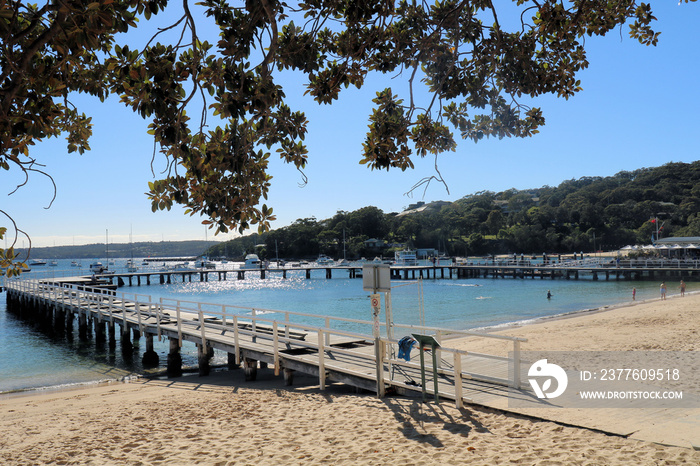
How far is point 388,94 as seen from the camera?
5.73 meters

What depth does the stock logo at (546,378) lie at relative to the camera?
692cm

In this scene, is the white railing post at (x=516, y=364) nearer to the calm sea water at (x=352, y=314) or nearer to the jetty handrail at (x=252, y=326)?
the jetty handrail at (x=252, y=326)

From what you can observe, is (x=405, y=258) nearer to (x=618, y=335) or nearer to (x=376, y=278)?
(x=618, y=335)

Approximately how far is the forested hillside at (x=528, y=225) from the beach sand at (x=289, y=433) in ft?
288

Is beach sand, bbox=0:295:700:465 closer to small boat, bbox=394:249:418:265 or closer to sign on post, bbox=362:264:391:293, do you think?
sign on post, bbox=362:264:391:293

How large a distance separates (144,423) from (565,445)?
6.28 meters

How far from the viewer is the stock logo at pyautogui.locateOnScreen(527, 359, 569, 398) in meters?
6.92

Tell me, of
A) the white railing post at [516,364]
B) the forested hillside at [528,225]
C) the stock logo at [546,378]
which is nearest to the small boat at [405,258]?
the forested hillside at [528,225]

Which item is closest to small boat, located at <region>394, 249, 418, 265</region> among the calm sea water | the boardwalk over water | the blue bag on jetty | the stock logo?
the calm sea water

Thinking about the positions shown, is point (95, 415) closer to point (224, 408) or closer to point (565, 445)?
point (224, 408)

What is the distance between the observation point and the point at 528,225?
107 m

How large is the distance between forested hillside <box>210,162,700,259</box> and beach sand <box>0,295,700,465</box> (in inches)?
3450

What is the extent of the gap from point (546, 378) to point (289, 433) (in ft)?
12.5

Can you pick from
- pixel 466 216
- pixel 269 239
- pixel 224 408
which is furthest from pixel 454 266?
pixel 224 408
